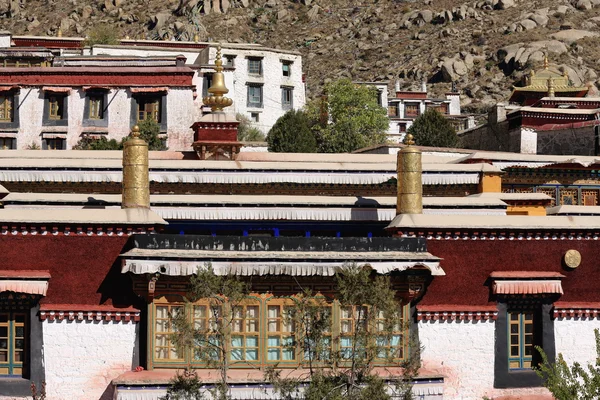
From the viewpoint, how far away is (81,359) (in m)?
20.9

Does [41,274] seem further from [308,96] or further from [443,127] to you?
[308,96]

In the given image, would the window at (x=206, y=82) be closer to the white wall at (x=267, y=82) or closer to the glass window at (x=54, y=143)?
the white wall at (x=267, y=82)

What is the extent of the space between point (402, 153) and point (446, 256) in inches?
99.3

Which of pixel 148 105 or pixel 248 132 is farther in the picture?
pixel 248 132

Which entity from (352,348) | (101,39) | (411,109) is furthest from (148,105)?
(411,109)

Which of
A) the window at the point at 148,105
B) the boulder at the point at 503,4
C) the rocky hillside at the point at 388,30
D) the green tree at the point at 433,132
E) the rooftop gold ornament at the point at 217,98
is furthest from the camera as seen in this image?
the boulder at the point at 503,4

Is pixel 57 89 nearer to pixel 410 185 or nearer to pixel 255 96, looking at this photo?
pixel 255 96

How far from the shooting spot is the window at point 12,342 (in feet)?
69.1

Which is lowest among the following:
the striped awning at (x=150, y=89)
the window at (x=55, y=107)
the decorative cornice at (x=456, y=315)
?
the decorative cornice at (x=456, y=315)

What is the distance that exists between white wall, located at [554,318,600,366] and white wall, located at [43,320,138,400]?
9.17m

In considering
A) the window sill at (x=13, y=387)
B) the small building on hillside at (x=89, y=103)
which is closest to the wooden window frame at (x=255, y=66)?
the small building on hillside at (x=89, y=103)

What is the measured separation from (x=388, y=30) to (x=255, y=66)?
131 feet

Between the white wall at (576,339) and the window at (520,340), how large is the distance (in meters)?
0.57

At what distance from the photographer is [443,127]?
5116 centimetres
